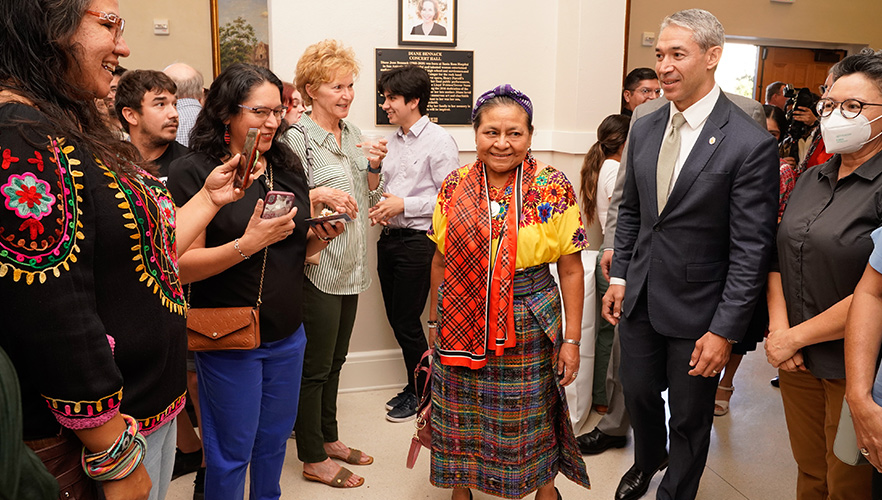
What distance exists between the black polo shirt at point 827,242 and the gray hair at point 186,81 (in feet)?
9.97

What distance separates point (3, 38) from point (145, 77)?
2030 millimetres

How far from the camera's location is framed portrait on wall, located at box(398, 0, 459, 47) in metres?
3.82

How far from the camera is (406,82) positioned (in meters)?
3.50

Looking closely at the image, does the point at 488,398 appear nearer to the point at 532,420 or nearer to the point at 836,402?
the point at 532,420

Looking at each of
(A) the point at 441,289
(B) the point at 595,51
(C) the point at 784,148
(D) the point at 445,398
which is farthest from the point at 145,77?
(C) the point at 784,148

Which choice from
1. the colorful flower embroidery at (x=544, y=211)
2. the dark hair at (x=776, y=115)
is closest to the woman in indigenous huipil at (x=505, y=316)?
the colorful flower embroidery at (x=544, y=211)

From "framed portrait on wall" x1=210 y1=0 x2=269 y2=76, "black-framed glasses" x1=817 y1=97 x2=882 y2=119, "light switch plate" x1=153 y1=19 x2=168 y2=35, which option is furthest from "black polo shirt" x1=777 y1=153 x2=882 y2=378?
"light switch plate" x1=153 y1=19 x2=168 y2=35

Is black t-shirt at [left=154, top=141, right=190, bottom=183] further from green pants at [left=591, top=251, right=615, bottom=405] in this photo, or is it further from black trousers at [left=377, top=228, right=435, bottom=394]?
green pants at [left=591, top=251, right=615, bottom=405]

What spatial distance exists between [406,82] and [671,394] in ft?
6.99

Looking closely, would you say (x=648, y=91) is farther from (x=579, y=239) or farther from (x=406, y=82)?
(x=579, y=239)

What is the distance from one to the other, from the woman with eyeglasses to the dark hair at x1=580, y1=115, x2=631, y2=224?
6.42ft

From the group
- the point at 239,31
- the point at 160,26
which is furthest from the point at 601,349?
the point at 160,26

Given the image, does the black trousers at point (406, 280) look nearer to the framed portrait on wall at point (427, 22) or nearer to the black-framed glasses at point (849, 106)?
the framed portrait on wall at point (427, 22)

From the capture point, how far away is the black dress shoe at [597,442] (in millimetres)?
3230
